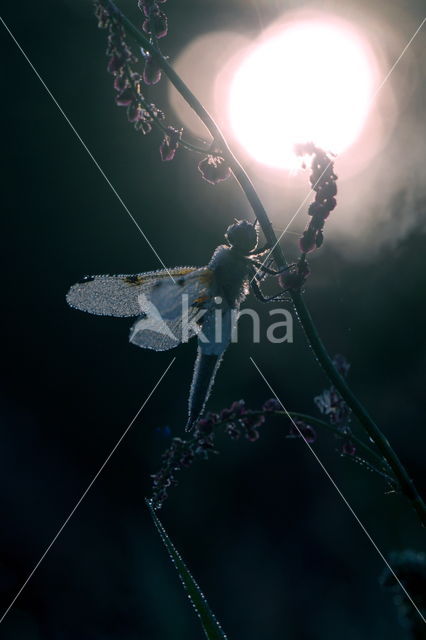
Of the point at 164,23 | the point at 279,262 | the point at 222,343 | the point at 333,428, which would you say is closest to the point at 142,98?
the point at 164,23

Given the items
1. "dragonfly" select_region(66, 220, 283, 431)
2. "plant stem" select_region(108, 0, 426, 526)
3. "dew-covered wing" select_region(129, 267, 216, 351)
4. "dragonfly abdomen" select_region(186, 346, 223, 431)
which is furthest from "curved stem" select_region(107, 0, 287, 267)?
"dew-covered wing" select_region(129, 267, 216, 351)

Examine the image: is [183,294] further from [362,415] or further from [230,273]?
[362,415]

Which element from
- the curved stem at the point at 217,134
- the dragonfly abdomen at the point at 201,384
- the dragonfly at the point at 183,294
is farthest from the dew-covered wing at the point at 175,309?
the curved stem at the point at 217,134

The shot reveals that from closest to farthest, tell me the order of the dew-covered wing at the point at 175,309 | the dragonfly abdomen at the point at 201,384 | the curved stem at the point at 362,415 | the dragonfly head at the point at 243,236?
the curved stem at the point at 362,415, the dragonfly abdomen at the point at 201,384, the dragonfly head at the point at 243,236, the dew-covered wing at the point at 175,309

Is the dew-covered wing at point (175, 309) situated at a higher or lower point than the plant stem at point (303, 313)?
higher

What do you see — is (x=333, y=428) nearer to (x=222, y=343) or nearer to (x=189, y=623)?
(x=222, y=343)

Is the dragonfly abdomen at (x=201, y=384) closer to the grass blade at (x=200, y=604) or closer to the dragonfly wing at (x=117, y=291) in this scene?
the grass blade at (x=200, y=604)

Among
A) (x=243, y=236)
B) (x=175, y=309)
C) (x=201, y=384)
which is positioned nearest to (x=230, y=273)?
(x=243, y=236)
